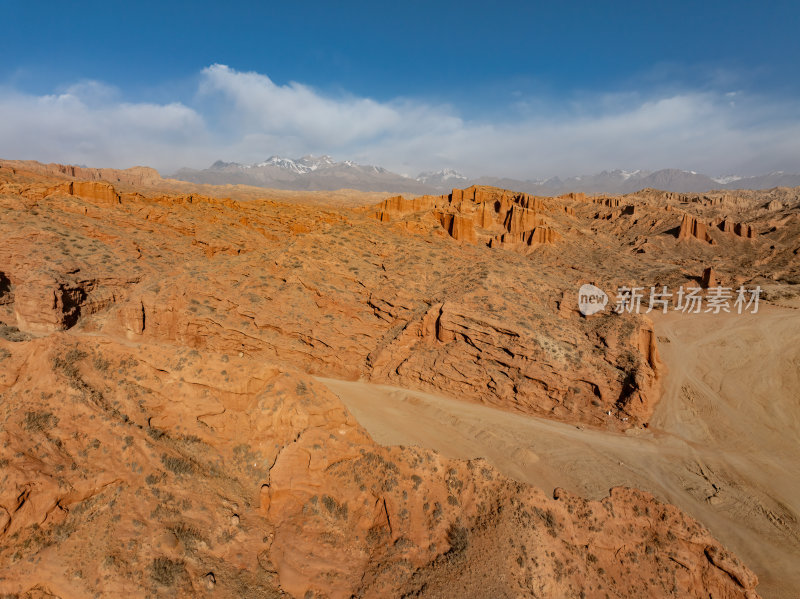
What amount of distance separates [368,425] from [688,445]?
12811 millimetres

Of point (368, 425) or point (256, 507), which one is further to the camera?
point (368, 425)

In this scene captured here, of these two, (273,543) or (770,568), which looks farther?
(770,568)

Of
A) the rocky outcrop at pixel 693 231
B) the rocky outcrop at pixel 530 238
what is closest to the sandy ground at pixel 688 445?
the rocky outcrop at pixel 530 238

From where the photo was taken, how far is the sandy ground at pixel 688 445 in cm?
1019

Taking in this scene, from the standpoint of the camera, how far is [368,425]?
37.0 ft

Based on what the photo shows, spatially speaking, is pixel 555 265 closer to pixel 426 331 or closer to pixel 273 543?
pixel 426 331

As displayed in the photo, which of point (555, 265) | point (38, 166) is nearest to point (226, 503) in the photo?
point (555, 265)

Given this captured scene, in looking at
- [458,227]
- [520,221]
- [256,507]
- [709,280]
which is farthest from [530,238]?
[256,507]

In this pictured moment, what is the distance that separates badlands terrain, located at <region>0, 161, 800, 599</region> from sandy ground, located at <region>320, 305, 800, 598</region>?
0.10 meters

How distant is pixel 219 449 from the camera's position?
7.00 meters

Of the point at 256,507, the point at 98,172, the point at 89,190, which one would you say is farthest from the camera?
the point at 98,172

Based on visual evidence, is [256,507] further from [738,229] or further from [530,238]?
[738,229]

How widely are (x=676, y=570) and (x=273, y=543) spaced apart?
770cm

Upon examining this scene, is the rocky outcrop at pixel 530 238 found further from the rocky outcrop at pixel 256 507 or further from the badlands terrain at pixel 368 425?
the rocky outcrop at pixel 256 507
